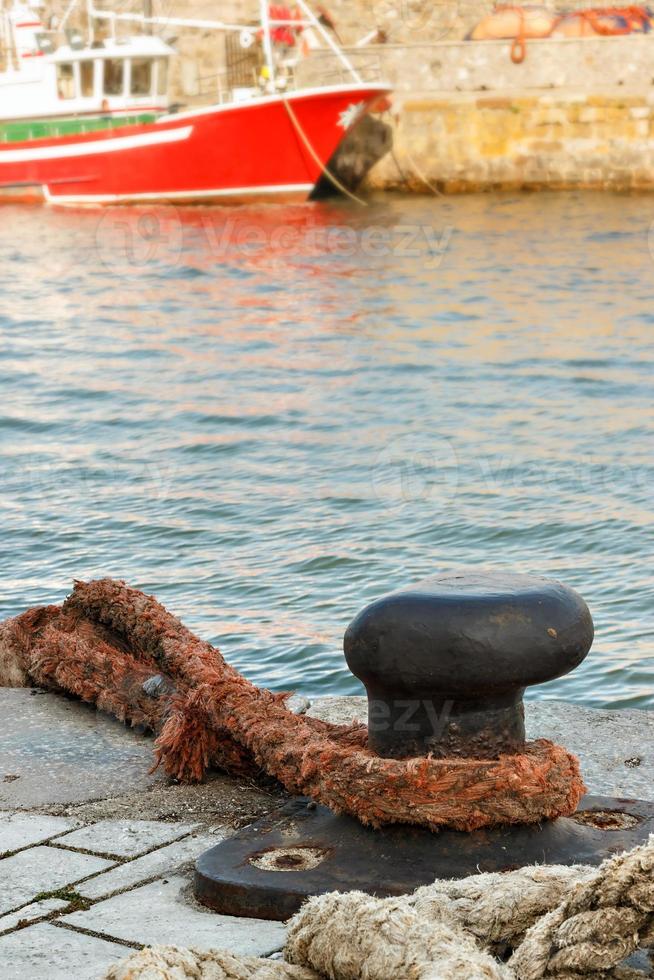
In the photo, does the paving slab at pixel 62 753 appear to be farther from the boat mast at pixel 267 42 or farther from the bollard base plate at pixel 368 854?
the boat mast at pixel 267 42

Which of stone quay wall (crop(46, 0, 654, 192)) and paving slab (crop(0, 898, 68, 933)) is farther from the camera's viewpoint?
stone quay wall (crop(46, 0, 654, 192))

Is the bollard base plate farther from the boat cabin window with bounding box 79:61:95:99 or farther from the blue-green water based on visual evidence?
the boat cabin window with bounding box 79:61:95:99

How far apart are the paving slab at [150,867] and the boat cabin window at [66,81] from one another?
3574 centimetres

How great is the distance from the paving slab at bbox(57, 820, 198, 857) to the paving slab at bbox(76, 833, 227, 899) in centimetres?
4

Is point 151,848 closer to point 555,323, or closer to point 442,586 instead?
point 442,586

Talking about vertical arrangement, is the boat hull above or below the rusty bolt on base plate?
above

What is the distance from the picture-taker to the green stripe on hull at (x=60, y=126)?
36938 millimetres

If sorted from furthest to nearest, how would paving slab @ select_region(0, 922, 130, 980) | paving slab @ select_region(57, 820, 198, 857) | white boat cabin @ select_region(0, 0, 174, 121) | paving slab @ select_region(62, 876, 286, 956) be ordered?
white boat cabin @ select_region(0, 0, 174, 121)
paving slab @ select_region(57, 820, 198, 857)
paving slab @ select_region(62, 876, 286, 956)
paving slab @ select_region(0, 922, 130, 980)

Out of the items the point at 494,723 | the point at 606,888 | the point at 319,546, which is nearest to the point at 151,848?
the point at 494,723

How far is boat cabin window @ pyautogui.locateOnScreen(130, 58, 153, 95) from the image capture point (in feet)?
121

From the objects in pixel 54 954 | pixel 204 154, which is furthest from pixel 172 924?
pixel 204 154

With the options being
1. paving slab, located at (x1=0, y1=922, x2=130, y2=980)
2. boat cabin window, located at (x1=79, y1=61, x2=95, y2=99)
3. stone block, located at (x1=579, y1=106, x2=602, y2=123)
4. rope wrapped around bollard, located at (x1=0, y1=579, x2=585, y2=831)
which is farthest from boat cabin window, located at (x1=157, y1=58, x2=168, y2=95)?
paving slab, located at (x1=0, y1=922, x2=130, y2=980)

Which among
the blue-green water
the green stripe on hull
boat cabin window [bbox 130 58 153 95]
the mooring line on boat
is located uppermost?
boat cabin window [bbox 130 58 153 95]

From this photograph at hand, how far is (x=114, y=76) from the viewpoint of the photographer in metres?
37.3
